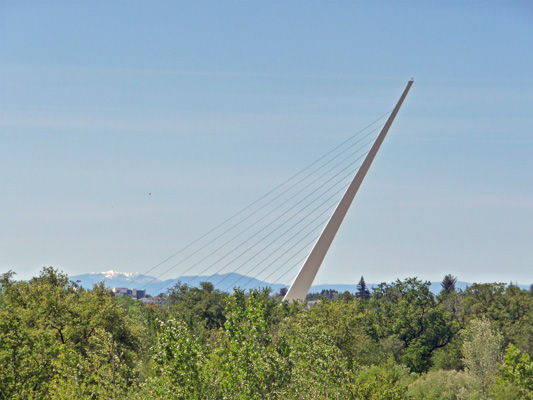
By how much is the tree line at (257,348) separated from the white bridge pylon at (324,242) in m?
1.69

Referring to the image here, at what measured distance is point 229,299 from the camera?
73.6 ft

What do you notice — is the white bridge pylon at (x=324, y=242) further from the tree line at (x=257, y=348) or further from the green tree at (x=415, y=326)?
the green tree at (x=415, y=326)

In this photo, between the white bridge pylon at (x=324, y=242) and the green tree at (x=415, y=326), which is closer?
the white bridge pylon at (x=324, y=242)

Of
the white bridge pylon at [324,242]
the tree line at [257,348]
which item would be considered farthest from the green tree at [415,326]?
the white bridge pylon at [324,242]

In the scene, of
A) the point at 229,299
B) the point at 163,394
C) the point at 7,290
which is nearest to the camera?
the point at 163,394

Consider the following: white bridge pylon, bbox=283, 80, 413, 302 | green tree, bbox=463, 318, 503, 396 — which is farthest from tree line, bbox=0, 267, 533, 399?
white bridge pylon, bbox=283, 80, 413, 302

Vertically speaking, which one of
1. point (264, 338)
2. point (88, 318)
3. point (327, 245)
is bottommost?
point (264, 338)

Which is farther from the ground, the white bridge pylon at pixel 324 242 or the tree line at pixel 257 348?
the white bridge pylon at pixel 324 242

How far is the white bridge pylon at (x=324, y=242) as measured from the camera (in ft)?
153

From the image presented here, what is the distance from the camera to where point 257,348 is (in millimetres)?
22359

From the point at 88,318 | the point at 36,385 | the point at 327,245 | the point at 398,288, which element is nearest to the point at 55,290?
the point at 88,318

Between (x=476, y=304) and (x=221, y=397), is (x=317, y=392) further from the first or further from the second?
(x=476, y=304)

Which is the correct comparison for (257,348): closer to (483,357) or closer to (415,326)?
(483,357)

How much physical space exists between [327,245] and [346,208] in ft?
10.3
